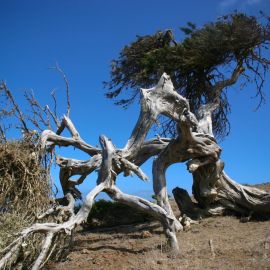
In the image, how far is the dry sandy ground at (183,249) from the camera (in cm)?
721

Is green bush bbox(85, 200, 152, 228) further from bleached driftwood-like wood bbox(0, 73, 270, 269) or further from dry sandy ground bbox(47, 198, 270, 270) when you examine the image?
dry sandy ground bbox(47, 198, 270, 270)

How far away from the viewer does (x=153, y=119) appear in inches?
391

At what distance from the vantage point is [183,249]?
8.18 m

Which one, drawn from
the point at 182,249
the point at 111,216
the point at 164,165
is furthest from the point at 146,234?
the point at 111,216

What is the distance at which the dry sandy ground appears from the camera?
23.7 feet

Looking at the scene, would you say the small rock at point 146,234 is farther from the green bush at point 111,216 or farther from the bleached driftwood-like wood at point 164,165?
the green bush at point 111,216

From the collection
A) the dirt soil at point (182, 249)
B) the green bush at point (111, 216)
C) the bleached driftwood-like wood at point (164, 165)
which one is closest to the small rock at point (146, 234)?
the dirt soil at point (182, 249)

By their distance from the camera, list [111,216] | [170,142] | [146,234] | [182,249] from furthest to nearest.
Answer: [111,216] < [170,142] < [146,234] < [182,249]

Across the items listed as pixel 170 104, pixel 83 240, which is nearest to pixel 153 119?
pixel 170 104

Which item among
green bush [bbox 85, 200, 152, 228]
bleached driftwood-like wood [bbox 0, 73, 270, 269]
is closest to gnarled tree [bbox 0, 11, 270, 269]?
bleached driftwood-like wood [bbox 0, 73, 270, 269]

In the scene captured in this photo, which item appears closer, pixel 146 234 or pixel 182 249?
pixel 182 249

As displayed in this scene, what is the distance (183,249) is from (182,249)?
18 mm

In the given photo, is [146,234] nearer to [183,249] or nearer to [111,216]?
[183,249]

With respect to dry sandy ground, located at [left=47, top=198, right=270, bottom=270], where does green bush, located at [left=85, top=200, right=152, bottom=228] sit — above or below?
above
